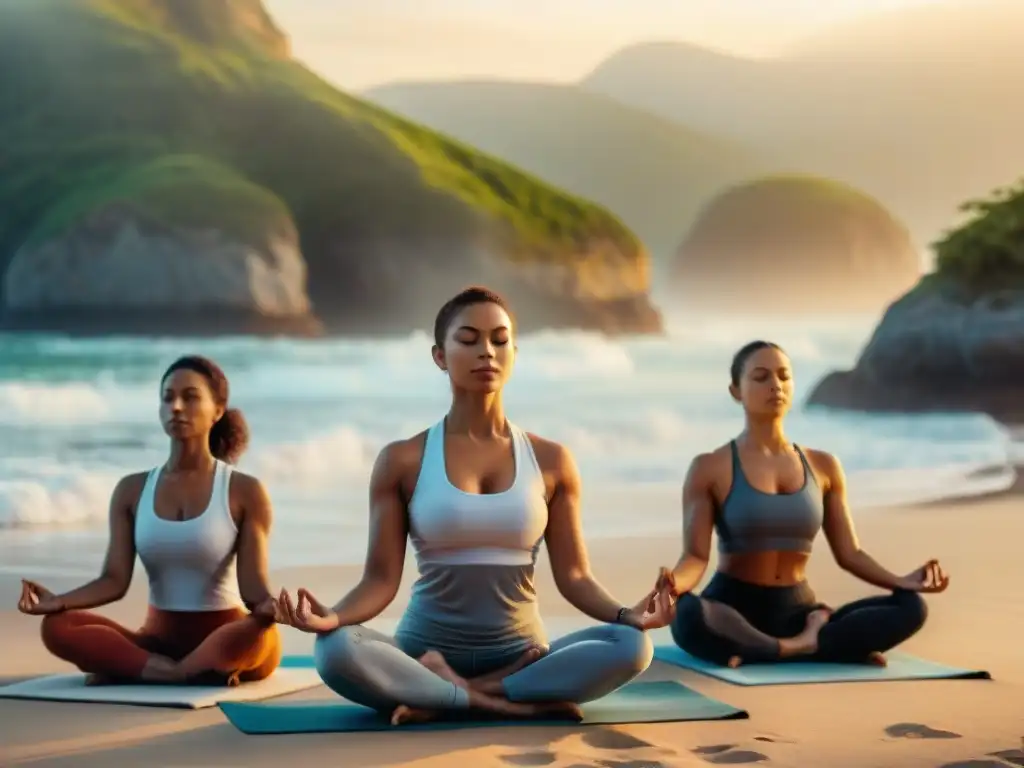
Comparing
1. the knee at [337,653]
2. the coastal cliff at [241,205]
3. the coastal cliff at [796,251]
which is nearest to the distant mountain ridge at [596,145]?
the coastal cliff at [796,251]

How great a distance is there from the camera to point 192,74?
49.8m

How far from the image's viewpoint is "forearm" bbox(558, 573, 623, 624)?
5.15 meters

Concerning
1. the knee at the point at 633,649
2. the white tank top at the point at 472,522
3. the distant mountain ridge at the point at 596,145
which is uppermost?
the distant mountain ridge at the point at 596,145

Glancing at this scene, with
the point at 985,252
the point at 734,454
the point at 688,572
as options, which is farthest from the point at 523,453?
the point at 985,252

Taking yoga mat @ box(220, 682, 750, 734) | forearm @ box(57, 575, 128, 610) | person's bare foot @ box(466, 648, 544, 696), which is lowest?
yoga mat @ box(220, 682, 750, 734)

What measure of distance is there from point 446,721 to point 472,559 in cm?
45

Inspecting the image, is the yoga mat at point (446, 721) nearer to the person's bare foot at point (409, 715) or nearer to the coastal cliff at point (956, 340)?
the person's bare foot at point (409, 715)

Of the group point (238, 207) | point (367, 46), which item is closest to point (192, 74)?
point (238, 207)

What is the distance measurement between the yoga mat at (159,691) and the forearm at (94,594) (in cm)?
26

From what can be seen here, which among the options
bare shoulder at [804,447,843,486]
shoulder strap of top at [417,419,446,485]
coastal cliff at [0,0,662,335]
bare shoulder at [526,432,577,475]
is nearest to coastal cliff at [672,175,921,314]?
coastal cliff at [0,0,662,335]

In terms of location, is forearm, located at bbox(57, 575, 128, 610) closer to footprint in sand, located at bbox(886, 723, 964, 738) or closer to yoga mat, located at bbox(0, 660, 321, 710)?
yoga mat, located at bbox(0, 660, 321, 710)

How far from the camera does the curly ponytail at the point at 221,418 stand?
5.82 metres

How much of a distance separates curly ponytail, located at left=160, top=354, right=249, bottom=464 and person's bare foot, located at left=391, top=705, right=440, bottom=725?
3.91 feet

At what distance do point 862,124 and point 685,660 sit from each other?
32453mm
